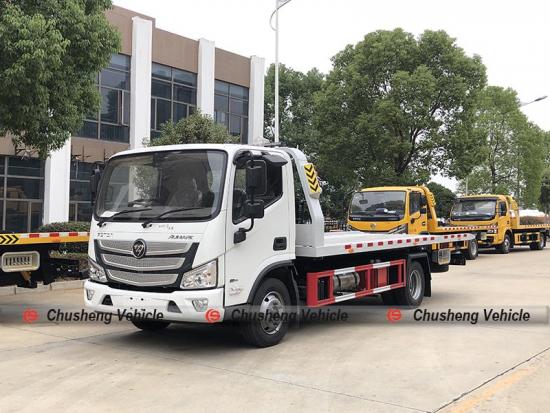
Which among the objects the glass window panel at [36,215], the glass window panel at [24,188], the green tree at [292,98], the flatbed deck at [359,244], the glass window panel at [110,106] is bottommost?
the flatbed deck at [359,244]

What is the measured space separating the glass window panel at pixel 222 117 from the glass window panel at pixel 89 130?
22.8ft

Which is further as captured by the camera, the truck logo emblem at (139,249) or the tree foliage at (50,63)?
the tree foliage at (50,63)

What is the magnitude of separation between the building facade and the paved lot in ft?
43.0

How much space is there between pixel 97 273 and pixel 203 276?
1494 mm

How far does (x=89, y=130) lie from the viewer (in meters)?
23.5

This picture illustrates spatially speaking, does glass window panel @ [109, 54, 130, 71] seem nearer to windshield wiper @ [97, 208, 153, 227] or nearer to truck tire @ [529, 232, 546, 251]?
windshield wiper @ [97, 208, 153, 227]

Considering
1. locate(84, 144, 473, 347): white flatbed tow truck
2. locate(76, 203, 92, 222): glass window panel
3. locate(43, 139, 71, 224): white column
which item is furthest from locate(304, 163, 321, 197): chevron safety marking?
locate(76, 203, 92, 222): glass window panel

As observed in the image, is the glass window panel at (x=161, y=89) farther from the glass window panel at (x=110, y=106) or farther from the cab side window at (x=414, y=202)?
the cab side window at (x=414, y=202)

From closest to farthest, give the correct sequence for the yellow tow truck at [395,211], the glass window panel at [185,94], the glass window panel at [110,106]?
the yellow tow truck at [395,211] < the glass window panel at [110,106] < the glass window panel at [185,94]

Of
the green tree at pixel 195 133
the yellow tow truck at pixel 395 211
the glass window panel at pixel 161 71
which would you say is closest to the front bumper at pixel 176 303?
the green tree at pixel 195 133

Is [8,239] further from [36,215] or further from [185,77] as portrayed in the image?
[185,77]

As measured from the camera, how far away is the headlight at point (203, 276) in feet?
20.3

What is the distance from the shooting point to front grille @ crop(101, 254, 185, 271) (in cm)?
624

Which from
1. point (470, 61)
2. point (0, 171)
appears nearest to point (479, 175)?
point (470, 61)
